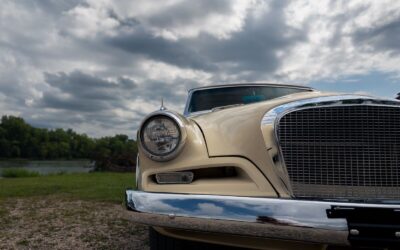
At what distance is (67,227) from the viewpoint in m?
4.56

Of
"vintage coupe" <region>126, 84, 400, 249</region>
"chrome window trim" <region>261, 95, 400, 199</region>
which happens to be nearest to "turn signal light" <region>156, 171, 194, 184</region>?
"vintage coupe" <region>126, 84, 400, 249</region>

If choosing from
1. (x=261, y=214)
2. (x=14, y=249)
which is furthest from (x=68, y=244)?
(x=261, y=214)

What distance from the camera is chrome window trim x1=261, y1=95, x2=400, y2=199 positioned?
227 centimetres

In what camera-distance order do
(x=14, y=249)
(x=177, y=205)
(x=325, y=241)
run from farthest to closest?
1. (x=14, y=249)
2. (x=177, y=205)
3. (x=325, y=241)

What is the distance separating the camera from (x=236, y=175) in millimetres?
2408

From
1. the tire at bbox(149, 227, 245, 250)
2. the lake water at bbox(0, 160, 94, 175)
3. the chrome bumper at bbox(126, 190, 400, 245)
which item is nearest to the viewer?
the chrome bumper at bbox(126, 190, 400, 245)

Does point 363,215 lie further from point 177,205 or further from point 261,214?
point 177,205

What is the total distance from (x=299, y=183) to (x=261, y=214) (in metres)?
0.35

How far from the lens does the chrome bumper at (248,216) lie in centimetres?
196

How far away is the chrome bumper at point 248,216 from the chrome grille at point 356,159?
0.27 metres

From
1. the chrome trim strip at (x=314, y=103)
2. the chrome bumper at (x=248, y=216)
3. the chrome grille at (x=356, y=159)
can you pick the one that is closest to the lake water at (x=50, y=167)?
the chrome bumper at (x=248, y=216)

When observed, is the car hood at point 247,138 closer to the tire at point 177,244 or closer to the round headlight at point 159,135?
the round headlight at point 159,135

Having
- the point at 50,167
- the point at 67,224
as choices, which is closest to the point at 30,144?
the point at 50,167

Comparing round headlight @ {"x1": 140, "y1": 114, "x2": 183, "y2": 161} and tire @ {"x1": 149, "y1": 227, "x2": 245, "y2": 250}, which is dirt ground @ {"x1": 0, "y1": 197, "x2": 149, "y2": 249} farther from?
round headlight @ {"x1": 140, "y1": 114, "x2": 183, "y2": 161}
